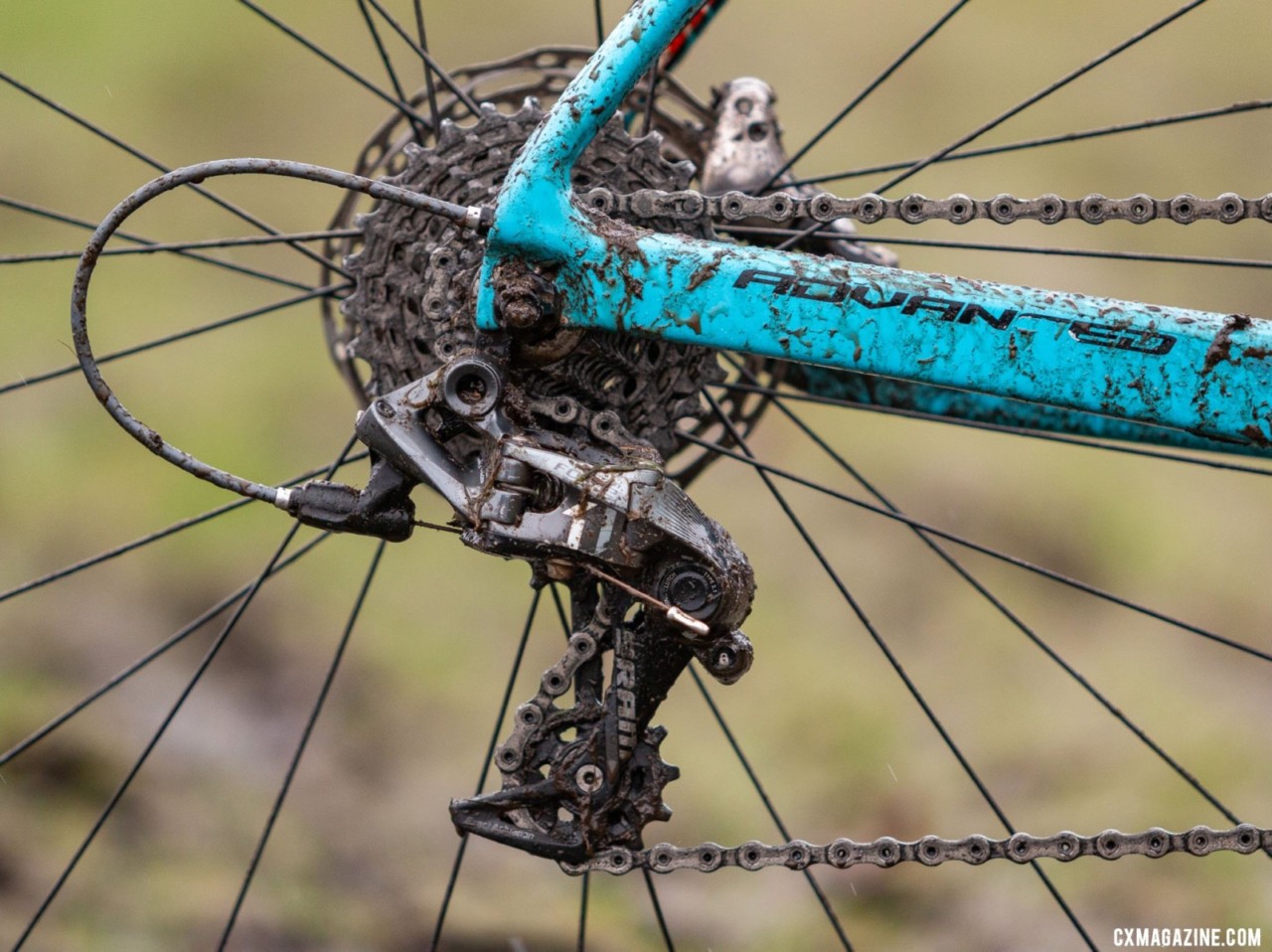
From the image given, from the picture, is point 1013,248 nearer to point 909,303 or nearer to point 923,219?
point 923,219

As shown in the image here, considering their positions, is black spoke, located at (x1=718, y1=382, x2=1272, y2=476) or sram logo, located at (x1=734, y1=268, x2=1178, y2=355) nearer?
sram logo, located at (x1=734, y1=268, x2=1178, y2=355)

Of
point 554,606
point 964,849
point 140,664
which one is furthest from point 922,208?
point 554,606

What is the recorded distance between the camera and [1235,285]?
3273 mm

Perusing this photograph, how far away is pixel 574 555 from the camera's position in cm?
130

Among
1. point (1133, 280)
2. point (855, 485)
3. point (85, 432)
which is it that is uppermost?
point (1133, 280)

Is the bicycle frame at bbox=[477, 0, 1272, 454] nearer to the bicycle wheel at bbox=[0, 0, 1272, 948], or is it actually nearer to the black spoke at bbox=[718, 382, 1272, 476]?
the black spoke at bbox=[718, 382, 1272, 476]

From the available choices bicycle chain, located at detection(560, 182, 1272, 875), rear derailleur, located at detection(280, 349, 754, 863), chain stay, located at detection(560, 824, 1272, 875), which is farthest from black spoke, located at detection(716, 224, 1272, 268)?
chain stay, located at detection(560, 824, 1272, 875)

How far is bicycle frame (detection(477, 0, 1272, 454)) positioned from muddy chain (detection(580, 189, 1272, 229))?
79mm

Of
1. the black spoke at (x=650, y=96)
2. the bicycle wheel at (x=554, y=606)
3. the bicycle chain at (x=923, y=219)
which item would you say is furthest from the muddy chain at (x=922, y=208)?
the bicycle wheel at (x=554, y=606)

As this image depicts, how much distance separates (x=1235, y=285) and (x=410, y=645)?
1.77m

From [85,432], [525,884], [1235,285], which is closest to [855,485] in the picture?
[1235,285]

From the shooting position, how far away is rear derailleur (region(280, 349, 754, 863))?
4.28 ft

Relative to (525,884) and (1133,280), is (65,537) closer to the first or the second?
(525,884)

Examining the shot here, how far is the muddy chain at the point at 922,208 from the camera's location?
138 cm
